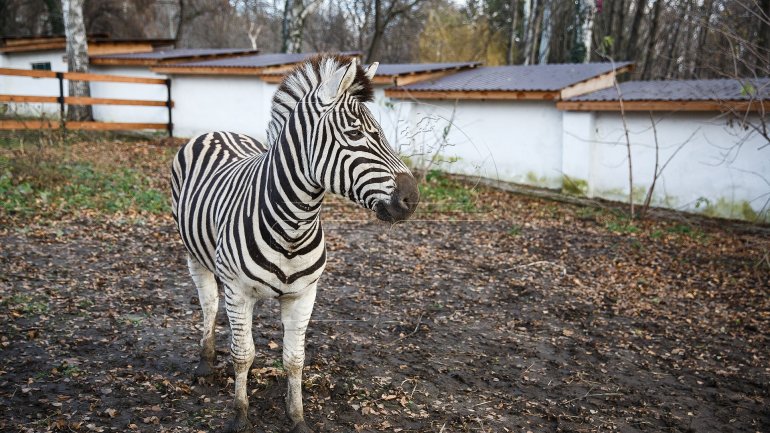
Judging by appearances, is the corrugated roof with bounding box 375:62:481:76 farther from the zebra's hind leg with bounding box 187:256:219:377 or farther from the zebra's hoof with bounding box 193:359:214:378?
the zebra's hoof with bounding box 193:359:214:378

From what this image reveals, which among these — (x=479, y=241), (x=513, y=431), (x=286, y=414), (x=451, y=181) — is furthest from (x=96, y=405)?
(x=451, y=181)

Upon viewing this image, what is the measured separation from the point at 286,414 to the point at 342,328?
171 centimetres

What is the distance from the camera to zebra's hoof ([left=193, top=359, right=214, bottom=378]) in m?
4.05

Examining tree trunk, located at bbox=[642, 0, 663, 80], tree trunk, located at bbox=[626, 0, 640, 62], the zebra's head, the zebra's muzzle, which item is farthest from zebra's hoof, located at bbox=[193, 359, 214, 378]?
tree trunk, located at bbox=[642, 0, 663, 80]

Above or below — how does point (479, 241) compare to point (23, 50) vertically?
below

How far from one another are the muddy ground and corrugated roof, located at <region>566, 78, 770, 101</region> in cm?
288

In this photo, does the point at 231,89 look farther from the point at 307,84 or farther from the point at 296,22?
the point at 307,84

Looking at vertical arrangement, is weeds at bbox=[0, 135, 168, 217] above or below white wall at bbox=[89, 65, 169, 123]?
below

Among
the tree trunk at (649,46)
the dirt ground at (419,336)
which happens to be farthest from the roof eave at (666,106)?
the tree trunk at (649,46)

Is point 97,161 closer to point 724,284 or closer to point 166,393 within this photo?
point 166,393

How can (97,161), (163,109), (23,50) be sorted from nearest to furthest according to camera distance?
(97,161) → (163,109) → (23,50)

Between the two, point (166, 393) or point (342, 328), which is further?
point (342, 328)

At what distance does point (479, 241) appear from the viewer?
848 cm

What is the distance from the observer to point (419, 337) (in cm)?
517
